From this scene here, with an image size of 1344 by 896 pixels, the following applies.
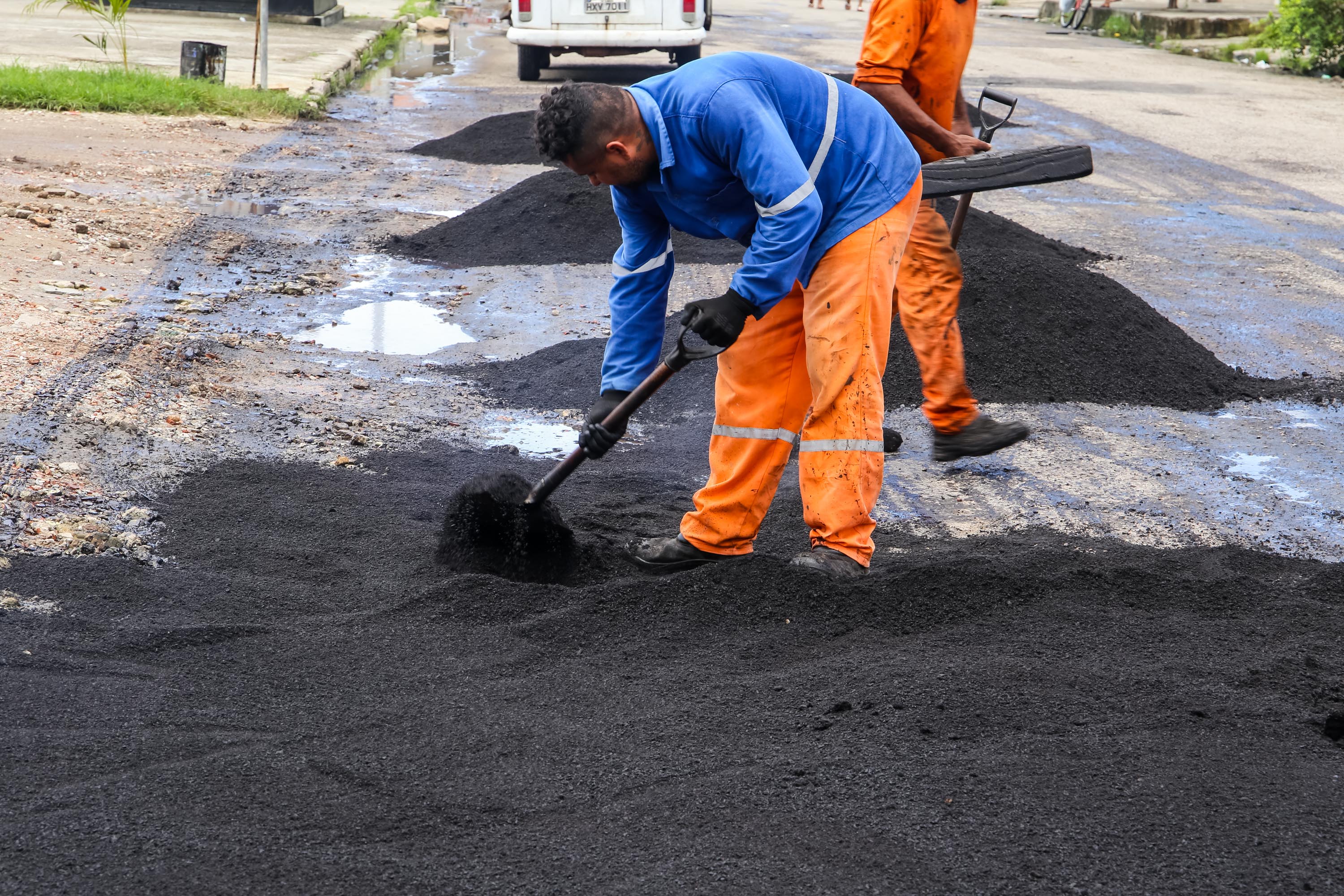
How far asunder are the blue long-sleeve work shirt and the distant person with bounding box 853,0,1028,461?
3.17ft

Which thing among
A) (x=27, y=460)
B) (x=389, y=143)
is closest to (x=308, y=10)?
(x=389, y=143)

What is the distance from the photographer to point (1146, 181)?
10.1 meters

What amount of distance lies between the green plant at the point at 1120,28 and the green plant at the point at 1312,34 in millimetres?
6067

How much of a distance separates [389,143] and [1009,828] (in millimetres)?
10058

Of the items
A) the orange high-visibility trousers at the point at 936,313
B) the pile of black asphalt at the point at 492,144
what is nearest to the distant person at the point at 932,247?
the orange high-visibility trousers at the point at 936,313

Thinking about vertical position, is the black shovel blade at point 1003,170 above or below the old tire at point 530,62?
below

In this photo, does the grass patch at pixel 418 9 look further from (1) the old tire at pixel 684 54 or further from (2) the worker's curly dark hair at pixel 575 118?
(2) the worker's curly dark hair at pixel 575 118

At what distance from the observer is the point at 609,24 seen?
14398mm

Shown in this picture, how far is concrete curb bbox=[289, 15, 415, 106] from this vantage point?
1251 centimetres

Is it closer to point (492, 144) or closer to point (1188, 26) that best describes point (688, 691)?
point (492, 144)

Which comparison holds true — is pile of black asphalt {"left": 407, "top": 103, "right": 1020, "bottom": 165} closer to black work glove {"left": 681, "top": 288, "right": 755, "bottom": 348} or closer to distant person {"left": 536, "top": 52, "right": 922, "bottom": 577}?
distant person {"left": 536, "top": 52, "right": 922, "bottom": 577}

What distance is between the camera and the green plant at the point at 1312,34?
16906mm

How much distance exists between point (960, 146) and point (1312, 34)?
15.8 metres

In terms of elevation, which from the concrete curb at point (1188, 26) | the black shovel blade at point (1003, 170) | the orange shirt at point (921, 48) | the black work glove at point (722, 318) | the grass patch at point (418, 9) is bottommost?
the black work glove at point (722, 318)
